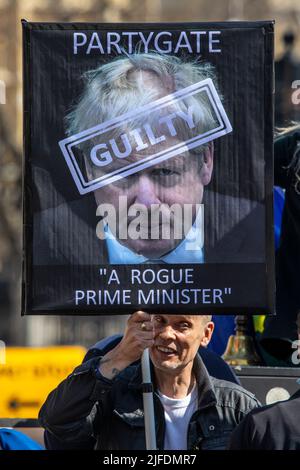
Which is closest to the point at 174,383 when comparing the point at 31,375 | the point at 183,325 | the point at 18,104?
the point at 183,325

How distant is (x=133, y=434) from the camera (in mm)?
4754

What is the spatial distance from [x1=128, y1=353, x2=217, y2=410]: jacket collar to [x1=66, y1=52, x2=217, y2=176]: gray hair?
0.77 m

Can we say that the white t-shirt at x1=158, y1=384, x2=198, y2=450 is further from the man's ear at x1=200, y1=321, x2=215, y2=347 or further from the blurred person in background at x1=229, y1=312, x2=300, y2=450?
the blurred person in background at x1=229, y1=312, x2=300, y2=450

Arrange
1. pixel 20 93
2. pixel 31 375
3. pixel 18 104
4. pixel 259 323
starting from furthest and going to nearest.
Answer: pixel 20 93 < pixel 18 104 < pixel 31 375 < pixel 259 323

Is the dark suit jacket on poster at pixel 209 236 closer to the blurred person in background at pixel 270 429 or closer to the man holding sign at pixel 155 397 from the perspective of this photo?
the man holding sign at pixel 155 397

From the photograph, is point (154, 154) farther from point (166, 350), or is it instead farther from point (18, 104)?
point (18, 104)

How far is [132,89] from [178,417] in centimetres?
111

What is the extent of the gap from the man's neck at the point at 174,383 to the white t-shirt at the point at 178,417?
2 centimetres

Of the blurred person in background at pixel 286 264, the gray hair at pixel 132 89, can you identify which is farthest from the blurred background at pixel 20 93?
the gray hair at pixel 132 89

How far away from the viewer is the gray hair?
4633mm

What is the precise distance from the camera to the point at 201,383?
15.9 ft
